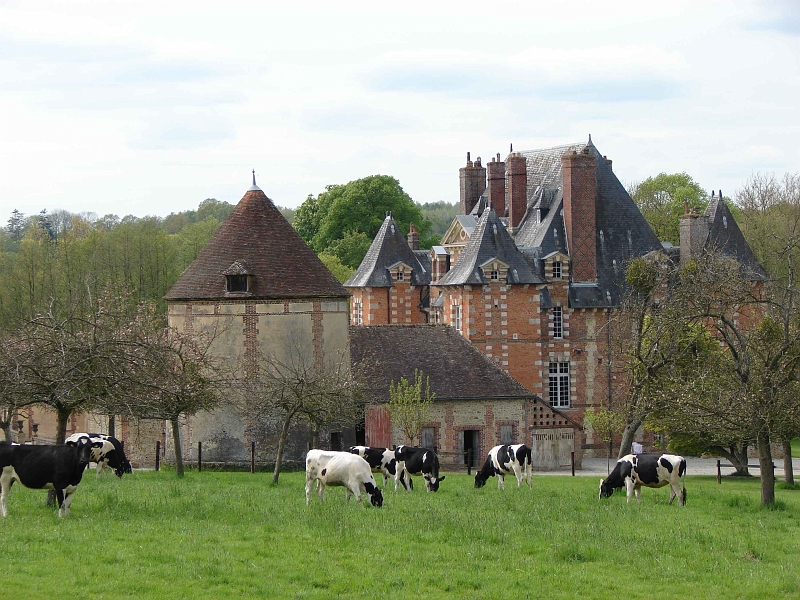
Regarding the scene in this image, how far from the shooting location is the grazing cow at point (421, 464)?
2644cm

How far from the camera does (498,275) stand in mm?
50500

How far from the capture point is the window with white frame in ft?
168

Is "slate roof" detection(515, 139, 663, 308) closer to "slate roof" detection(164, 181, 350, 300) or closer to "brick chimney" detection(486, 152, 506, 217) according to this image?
"brick chimney" detection(486, 152, 506, 217)

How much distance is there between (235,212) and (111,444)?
44.0 ft

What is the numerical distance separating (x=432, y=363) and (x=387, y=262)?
18.1m

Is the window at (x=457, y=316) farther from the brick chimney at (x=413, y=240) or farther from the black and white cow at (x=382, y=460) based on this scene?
the black and white cow at (x=382, y=460)

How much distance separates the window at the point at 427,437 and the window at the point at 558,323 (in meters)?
11.6

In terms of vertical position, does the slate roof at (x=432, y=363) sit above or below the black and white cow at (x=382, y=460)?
above

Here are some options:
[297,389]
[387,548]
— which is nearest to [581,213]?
[297,389]

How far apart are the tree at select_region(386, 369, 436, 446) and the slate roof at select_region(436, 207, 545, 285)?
9.31m

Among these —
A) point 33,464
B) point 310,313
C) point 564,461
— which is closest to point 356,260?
point 564,461

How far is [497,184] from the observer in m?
58.8

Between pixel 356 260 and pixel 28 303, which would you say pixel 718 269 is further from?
pixel 356 260

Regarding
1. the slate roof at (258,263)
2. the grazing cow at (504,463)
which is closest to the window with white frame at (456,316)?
the slate roof at (258,263)
